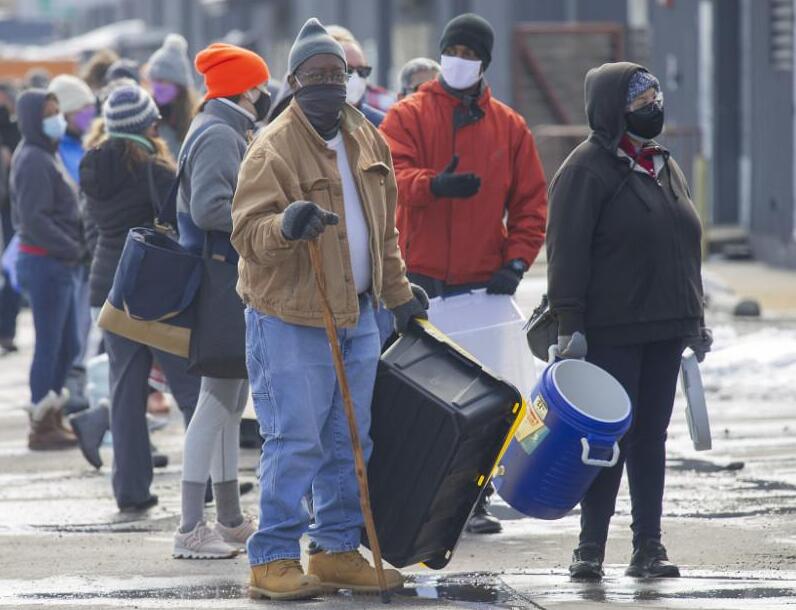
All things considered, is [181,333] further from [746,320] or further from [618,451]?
[746,320]

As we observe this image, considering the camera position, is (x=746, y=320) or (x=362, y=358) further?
(x=746, y=320)

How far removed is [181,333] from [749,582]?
2343 millimetres

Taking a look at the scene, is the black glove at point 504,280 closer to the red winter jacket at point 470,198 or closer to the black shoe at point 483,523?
the red winter jacket at point 470,198

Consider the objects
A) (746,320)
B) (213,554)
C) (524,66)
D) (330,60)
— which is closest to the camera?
(330,60)

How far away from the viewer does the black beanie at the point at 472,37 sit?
814cm

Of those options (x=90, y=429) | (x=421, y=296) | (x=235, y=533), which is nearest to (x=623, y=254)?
(x=421, y=296)

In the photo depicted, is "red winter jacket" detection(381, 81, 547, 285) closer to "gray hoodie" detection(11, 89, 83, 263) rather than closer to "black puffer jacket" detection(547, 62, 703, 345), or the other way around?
"black puffer jacket" detection(547, 62, 703, 345)

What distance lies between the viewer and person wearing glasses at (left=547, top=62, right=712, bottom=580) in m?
6.82

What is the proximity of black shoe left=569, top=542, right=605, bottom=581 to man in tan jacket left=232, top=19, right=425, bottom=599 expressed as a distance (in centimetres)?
70

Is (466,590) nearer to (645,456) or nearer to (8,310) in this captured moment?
(645,456)

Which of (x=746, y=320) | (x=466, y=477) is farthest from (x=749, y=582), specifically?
(x=746, y=320)

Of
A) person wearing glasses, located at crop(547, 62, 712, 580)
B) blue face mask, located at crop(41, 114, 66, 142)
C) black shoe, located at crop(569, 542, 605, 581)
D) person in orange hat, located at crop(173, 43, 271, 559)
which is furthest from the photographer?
blue face mask, located at crop(41, 114, 66, 142)

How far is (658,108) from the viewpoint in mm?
6934

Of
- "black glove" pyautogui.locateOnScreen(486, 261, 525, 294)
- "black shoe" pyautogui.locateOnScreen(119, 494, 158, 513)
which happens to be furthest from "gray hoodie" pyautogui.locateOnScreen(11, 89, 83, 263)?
"black glove" pyautogui.locateOnScreen(486, 261, 525, 294)
